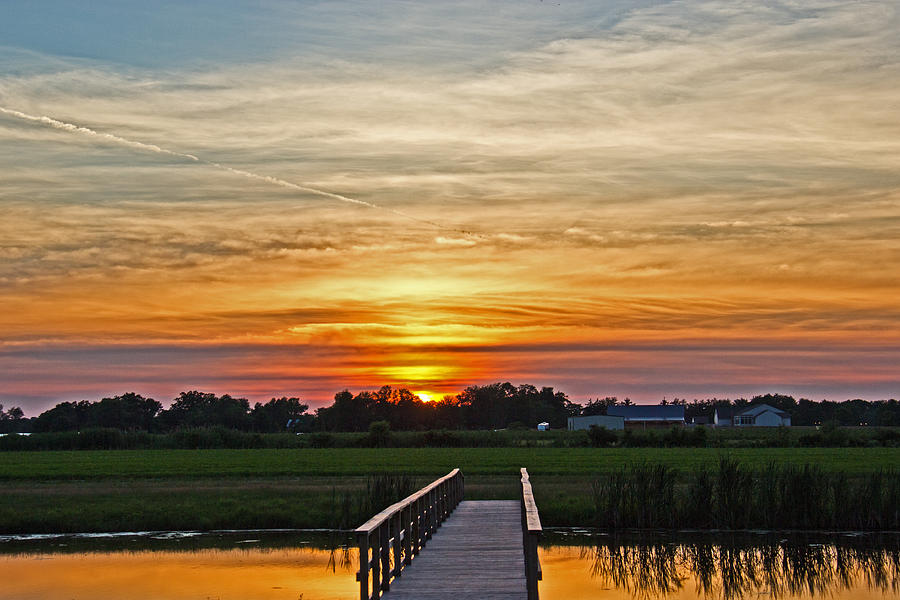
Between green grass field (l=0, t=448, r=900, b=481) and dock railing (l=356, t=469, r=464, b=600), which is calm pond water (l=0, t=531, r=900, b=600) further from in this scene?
green grass field (l=0, t=448, r=900, b=481)

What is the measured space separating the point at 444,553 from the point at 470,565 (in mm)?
1473

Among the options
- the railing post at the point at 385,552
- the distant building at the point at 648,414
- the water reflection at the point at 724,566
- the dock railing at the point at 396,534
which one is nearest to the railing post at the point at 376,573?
the dock railing at the point at 396,534

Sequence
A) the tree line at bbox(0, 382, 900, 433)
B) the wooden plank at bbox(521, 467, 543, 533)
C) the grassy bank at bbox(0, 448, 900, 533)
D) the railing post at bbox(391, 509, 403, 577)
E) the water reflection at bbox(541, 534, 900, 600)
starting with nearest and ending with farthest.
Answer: the wooden plank at bbox(521, 467, 543, 533) → the railing post at bbox(391, 509, 403, 577) → the water reflection at bbox(541, 534, 900, 600) → the grassy bank at bbox(0, 448, 900, 533) → the tree line at bbox(0, 382, 900, 433)

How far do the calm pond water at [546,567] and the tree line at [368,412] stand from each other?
10860 cm

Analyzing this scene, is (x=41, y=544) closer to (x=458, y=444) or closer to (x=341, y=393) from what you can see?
(x=458, y=444)

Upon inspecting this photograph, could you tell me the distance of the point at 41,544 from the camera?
24750mm

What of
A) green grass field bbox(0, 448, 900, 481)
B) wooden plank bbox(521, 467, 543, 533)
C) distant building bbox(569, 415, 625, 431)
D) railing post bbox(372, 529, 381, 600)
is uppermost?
distant building bbox(569, 415, 625, 431)

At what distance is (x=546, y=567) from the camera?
2056cm

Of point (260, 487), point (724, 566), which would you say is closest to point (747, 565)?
point (724, 566)

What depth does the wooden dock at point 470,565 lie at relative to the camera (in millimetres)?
13664

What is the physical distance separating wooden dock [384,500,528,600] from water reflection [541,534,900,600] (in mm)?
1235

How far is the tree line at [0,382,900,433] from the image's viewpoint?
141 metres

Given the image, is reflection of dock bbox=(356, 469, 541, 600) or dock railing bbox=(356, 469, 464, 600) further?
reflection of dock bbox=(356, 469, 541, 600)

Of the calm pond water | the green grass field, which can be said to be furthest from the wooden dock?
the green grass field
